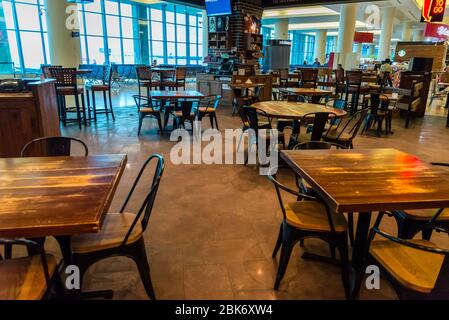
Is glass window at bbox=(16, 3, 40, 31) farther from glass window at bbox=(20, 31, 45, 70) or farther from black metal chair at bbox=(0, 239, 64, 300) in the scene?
black metal chair at bbox=(0, 239, 64, 300)

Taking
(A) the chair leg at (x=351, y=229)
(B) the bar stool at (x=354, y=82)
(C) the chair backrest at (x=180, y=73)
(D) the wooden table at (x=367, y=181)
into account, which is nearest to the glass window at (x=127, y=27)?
(C) the chair backrest at (x=180, y=73)

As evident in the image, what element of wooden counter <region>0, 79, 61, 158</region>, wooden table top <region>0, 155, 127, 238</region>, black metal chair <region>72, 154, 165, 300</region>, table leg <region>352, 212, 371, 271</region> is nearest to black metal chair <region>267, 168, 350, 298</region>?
table leg <region>352, 212, 371, 271</region>

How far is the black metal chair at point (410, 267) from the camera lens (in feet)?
4.53

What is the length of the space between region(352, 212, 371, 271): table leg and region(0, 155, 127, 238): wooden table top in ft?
4.89

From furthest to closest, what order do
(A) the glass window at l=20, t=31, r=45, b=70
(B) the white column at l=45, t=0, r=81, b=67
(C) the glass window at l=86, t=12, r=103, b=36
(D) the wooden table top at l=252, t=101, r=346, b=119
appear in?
(C) the glass window at l=86, t=12, r=103, b=36, (A) the glass window at l=20, t=31, r=45, b=70, (B) the white column at l=45, t=0, r=81, b=67, (D) the wooden table top at l=252, t=101, r=346, b=119

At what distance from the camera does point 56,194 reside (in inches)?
62.3

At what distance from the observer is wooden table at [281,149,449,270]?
162 cm

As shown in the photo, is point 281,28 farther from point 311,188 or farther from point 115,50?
point 311,188

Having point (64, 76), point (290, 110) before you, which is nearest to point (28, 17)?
point (64, 76)

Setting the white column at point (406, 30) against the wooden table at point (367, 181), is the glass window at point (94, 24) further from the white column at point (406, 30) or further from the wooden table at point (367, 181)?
the white column at point (406, 30)

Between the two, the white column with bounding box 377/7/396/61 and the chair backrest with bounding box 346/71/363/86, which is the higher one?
the white column with bounding box 377/7/396/61

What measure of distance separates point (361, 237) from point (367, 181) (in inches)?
18.6

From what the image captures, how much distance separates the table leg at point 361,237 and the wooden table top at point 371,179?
28cm
